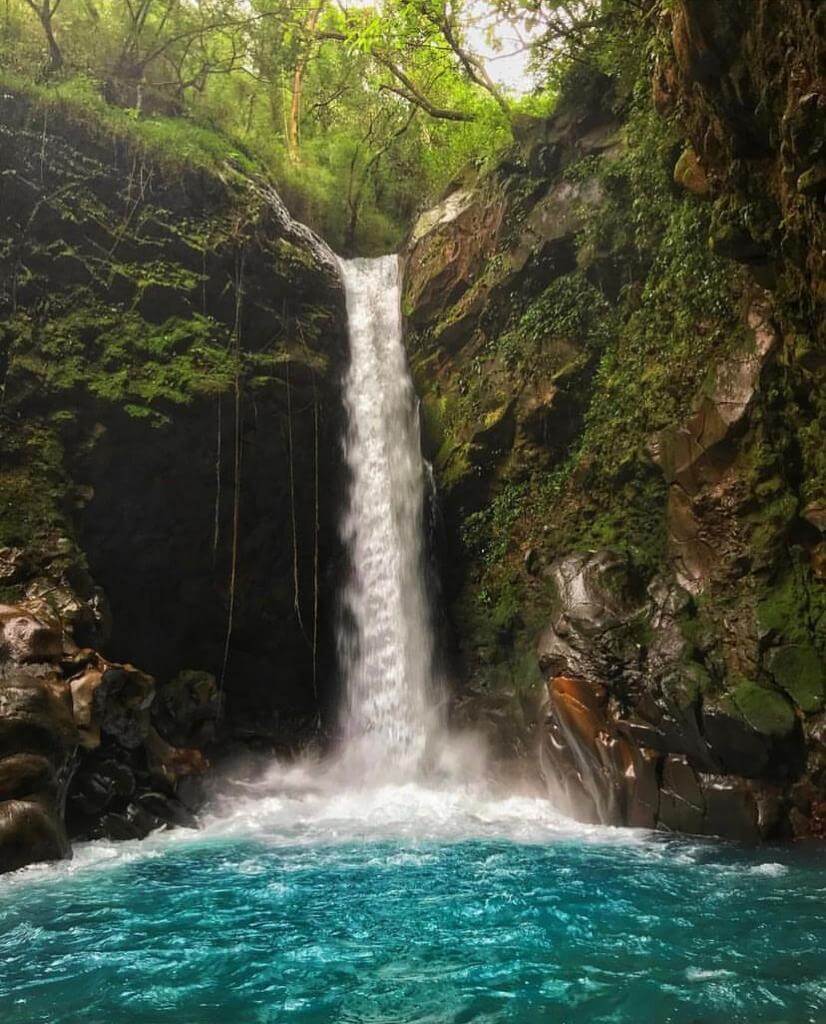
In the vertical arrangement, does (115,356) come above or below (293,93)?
below

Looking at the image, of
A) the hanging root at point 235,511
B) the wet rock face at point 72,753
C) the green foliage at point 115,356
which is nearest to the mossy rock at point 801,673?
the wet rock face at point 72,753

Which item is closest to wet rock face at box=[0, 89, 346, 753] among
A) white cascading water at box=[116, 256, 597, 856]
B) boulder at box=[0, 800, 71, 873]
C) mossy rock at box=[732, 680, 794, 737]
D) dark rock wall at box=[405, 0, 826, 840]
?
white cascading water at box=[116, 256, 597, 856]

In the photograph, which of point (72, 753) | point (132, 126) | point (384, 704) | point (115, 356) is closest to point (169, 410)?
point (115, 356)

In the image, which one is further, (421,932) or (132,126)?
(132,126)

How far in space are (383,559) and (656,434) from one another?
17.1 ft

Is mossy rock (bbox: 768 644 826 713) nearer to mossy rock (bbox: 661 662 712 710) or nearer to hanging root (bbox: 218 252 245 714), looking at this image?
mossy rock (bbox: 661 662 712 710)

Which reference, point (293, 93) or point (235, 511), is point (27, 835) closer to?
point (235, 511)

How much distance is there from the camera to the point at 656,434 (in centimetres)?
949

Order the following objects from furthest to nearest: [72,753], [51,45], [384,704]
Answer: [51,45], [384,704], [72,753]

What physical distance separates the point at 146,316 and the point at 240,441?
249cm

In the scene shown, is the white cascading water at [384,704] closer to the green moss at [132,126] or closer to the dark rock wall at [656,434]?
the dark rock wall at [656,434]

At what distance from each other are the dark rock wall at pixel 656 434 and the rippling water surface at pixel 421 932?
1.10 metres

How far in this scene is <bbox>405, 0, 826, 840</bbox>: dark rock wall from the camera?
675 cm

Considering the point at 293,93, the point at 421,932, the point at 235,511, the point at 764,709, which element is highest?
the point at 293,93
